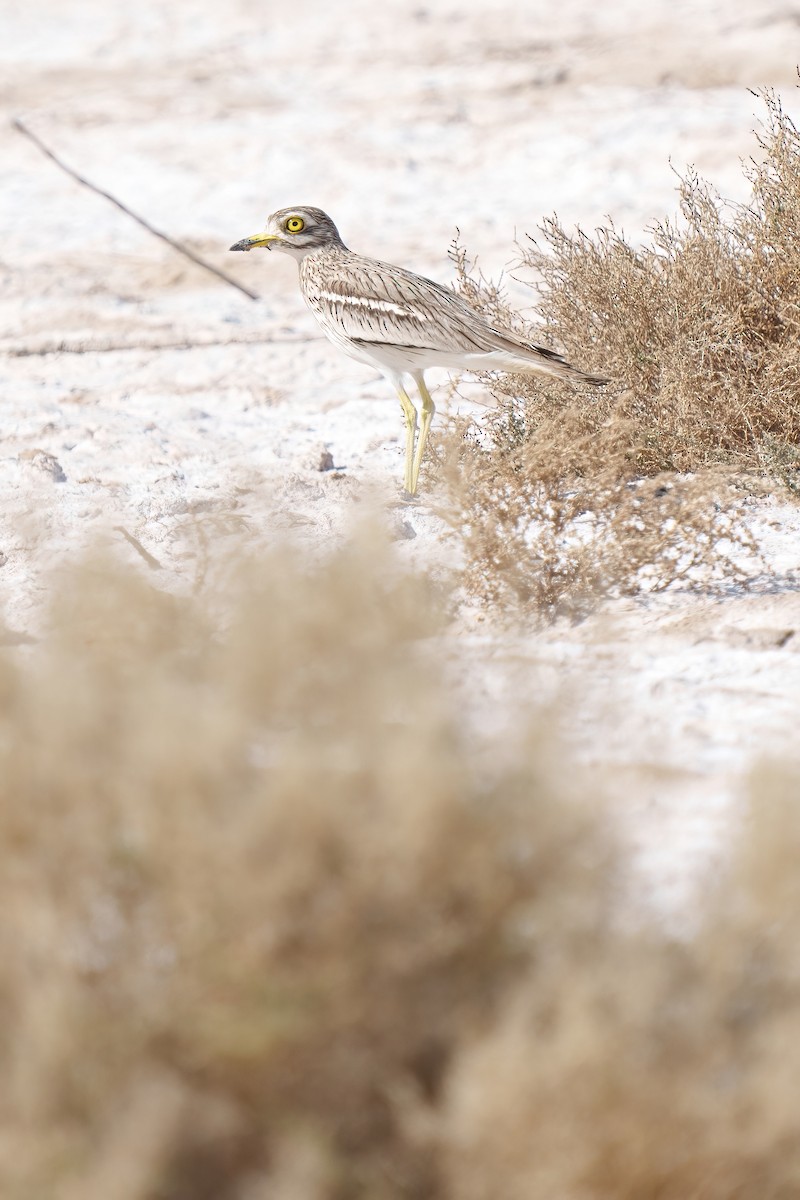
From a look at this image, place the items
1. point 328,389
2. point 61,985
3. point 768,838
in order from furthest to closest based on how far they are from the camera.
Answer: point 328,389 < point 768,838 < point 61,985

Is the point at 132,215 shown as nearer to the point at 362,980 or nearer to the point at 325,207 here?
the point at 325,207

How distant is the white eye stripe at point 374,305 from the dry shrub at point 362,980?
135 inches

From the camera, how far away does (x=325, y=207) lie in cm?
898

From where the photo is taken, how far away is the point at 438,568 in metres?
3.74

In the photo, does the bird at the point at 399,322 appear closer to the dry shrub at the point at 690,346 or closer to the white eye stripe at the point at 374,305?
the white eye stripe at the point at 374,305

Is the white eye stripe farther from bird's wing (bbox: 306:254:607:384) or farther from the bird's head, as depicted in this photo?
the bird's head

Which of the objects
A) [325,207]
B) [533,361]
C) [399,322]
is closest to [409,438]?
[399,322]

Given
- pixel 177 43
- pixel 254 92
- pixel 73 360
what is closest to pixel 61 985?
pixel 73 360

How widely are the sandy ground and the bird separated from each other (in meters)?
0.57

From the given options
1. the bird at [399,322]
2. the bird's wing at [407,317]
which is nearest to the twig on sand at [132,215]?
the bird at [399,322]

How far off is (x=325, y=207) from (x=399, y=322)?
446 cm

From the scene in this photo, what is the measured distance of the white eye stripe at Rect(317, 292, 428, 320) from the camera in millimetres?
4889

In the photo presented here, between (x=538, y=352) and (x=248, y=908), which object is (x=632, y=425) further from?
(x=248, y=908)

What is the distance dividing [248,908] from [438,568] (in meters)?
2.28
